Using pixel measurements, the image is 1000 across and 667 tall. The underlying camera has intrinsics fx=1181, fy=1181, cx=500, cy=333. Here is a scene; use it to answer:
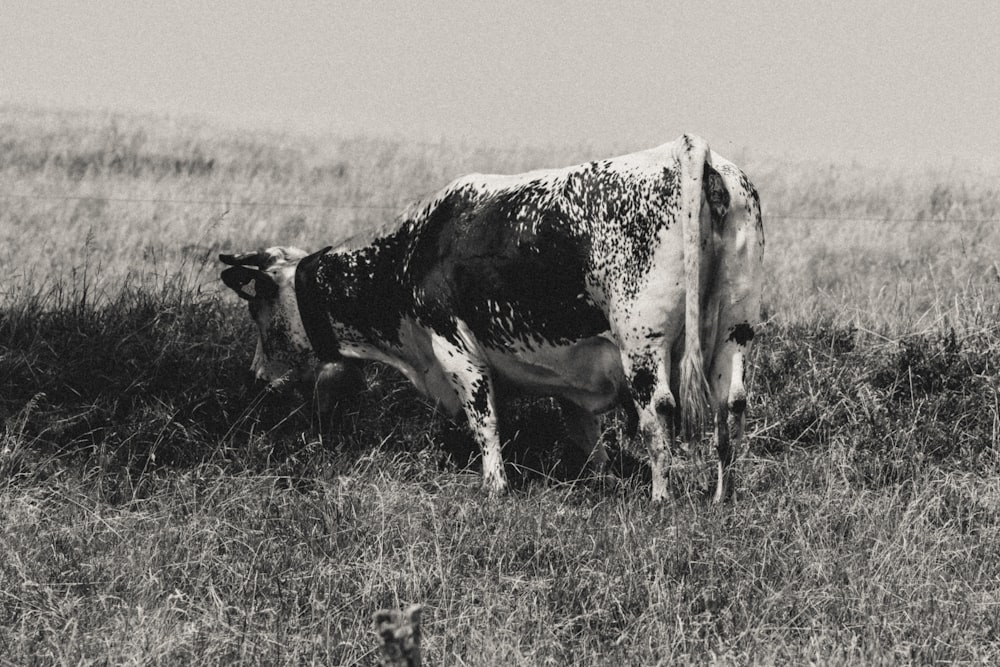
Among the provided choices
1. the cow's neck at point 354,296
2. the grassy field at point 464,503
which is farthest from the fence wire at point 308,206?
the cow's neck at point 354,296

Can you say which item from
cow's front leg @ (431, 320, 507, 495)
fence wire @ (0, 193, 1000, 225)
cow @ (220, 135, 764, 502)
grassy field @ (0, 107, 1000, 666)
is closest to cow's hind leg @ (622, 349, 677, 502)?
cow @ (220, 135, 764, 502)

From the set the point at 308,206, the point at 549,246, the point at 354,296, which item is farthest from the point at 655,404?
the point at 308,206

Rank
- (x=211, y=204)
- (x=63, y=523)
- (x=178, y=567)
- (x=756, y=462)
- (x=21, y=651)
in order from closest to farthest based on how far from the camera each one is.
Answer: (x=21, y=651) < (x=178, y=567) < (x=63, y=523) < (x=756, y=462) < (x=211, y=204)

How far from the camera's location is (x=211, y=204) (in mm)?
12406

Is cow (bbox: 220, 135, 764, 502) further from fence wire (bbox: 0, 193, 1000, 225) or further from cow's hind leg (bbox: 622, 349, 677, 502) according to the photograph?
fence wire (bbox: 0, 193, 1000, 225)

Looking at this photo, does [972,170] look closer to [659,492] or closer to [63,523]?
[659,492]

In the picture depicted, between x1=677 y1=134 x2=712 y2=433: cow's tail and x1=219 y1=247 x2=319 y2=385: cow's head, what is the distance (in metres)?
2.51

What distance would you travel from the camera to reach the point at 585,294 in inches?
222

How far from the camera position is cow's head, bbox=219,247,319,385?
6.96m

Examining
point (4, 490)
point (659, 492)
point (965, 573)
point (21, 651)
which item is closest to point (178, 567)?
point (21, 651)

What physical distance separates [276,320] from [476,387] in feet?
4.85

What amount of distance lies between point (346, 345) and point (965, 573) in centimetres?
358

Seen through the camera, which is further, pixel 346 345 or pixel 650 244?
pixel 346 345

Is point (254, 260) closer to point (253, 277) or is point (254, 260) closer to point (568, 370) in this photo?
point (253, 277)
